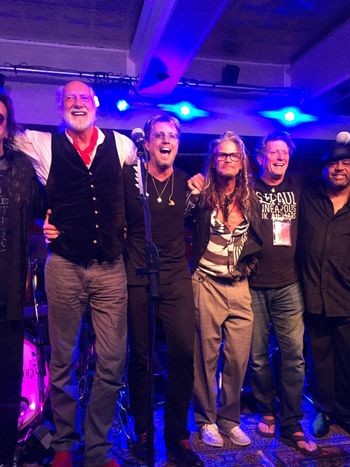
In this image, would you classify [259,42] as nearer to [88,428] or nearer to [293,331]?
[293,331]

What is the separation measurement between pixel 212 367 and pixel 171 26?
9.28 ft

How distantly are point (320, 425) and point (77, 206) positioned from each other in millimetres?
2456

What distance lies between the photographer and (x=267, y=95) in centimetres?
618

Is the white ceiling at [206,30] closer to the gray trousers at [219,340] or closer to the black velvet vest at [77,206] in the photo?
the black velvet vest at [77,206]

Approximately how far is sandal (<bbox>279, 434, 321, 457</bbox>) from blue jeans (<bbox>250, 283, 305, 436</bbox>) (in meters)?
0.04

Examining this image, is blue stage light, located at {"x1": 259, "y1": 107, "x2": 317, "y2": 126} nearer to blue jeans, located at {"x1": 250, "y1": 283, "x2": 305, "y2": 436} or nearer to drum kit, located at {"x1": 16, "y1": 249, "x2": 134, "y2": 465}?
blue jeans, located at {"x1": 250, "y1": 283, "x2": 305, "y2": 436}

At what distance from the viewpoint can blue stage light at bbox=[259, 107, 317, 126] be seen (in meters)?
6.43

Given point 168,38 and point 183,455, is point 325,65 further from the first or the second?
point 183,455

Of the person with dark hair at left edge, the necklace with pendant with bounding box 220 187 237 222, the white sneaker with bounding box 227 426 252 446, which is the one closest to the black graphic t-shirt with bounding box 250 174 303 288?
the necklace with pendant with bounding box 220 187 237 222

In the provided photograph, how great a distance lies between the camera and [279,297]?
3316 millimetres

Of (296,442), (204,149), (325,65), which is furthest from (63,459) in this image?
(325,65)

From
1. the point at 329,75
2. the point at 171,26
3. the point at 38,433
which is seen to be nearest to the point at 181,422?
the point at 38,433

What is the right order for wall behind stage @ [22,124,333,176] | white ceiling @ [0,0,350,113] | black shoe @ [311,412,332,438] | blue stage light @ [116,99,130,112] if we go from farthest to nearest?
1. wall behind stage @ [22,124,333,176]
2. blue stage light @ [116,99,130,112]
3. white ceiling @ [0,0,350,113]
4. black shoe @ [311,412,332,438]

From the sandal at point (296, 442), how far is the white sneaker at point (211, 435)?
48 centimetres
